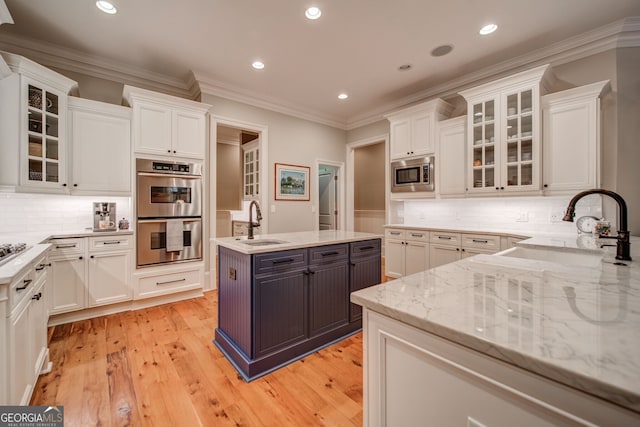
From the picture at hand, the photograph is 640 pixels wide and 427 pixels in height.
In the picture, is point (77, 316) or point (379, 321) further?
point (77, 316)

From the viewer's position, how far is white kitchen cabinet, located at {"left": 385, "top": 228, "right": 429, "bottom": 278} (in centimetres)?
379

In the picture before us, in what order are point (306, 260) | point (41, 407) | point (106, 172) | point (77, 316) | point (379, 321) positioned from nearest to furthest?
point (379, 321) → point (41, 407) → point (306, 260) → point (77, 316) → point (106, 172)

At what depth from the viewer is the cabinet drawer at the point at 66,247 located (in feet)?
8.73

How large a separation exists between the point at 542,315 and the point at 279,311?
170 centimetres

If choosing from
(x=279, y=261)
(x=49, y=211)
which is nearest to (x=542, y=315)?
(x=279, y=261)

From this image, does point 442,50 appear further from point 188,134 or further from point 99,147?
point 99,147

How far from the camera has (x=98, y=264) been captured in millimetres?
2908

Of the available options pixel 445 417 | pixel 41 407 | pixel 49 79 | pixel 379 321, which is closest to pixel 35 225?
pixel 49 79

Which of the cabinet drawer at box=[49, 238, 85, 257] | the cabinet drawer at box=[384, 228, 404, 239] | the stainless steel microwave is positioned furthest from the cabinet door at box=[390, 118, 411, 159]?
the cabinet drawer at box=[49, 238, 85, 257]

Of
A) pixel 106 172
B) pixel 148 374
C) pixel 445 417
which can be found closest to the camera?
pixel 445 417

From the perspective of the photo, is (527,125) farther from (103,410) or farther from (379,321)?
(103,410)

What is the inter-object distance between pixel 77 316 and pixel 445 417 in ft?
12.0

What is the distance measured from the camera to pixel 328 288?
7.79ft

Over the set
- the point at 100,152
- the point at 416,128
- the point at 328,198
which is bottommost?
the point at 328,198
